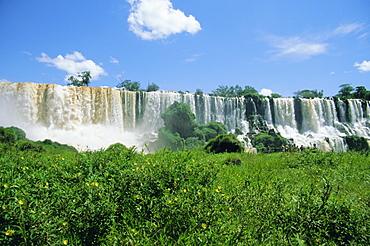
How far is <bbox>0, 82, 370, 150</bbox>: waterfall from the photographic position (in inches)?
899

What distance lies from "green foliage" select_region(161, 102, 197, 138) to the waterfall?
246 centimetres

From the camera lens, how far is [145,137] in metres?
26.9

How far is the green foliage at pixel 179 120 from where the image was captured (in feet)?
85.7

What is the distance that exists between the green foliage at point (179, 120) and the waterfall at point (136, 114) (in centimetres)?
246

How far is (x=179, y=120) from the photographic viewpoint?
86.2ft

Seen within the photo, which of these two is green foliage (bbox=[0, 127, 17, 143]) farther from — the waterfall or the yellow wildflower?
the yellow wildflower

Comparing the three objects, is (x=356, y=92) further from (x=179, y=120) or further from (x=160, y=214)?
(x=160, y=214)

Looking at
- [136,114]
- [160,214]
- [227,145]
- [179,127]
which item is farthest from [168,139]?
[160,214]

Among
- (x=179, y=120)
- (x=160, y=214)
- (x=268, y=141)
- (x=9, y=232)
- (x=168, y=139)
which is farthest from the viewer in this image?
(x=268, y=141)

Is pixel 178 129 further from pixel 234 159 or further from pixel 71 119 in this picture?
pixel 234 159

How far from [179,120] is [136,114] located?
17.6ft

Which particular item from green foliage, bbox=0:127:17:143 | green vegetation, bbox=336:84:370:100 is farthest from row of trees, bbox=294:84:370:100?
green foliage, bbox=0:127:17:143

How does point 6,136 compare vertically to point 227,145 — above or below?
above

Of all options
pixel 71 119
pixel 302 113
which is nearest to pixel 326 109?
pixel 302 113
